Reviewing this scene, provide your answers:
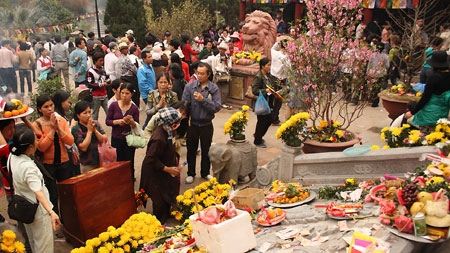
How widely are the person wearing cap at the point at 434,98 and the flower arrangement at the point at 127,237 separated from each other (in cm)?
375

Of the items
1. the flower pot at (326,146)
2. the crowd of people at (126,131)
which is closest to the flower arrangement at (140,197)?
the crowd of people at (126,131)

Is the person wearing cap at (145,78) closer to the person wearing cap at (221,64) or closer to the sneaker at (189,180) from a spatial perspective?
the sneaker at (189,180)

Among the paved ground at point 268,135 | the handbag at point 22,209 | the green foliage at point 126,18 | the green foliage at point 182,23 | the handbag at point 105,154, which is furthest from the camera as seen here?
the green foliage at point 126,18

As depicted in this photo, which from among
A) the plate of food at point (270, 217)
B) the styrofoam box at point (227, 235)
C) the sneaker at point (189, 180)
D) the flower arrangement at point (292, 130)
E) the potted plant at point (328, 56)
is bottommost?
the sneaker at point (189, 180)

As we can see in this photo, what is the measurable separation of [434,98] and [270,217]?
2809 mm

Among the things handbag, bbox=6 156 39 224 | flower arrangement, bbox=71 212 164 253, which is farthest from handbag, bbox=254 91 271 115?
handbag, bbox=6 156 39 224

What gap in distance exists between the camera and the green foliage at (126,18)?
2122cm

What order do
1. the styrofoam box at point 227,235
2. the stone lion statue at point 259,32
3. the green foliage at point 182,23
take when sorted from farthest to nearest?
1. the green foliage at point 182,23
2. the stone lion statue at point 259,32
3. the styrofoam box at point 227,235

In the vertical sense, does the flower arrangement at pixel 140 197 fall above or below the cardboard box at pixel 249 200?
below

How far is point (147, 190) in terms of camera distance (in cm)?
531

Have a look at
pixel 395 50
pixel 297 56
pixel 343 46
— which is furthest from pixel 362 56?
pixel 395 50

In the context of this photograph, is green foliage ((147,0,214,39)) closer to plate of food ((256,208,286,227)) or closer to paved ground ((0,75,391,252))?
paved ground ((0,75,391,252))

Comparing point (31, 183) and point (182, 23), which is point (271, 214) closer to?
point (31, 183)

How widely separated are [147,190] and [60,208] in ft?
3.33
